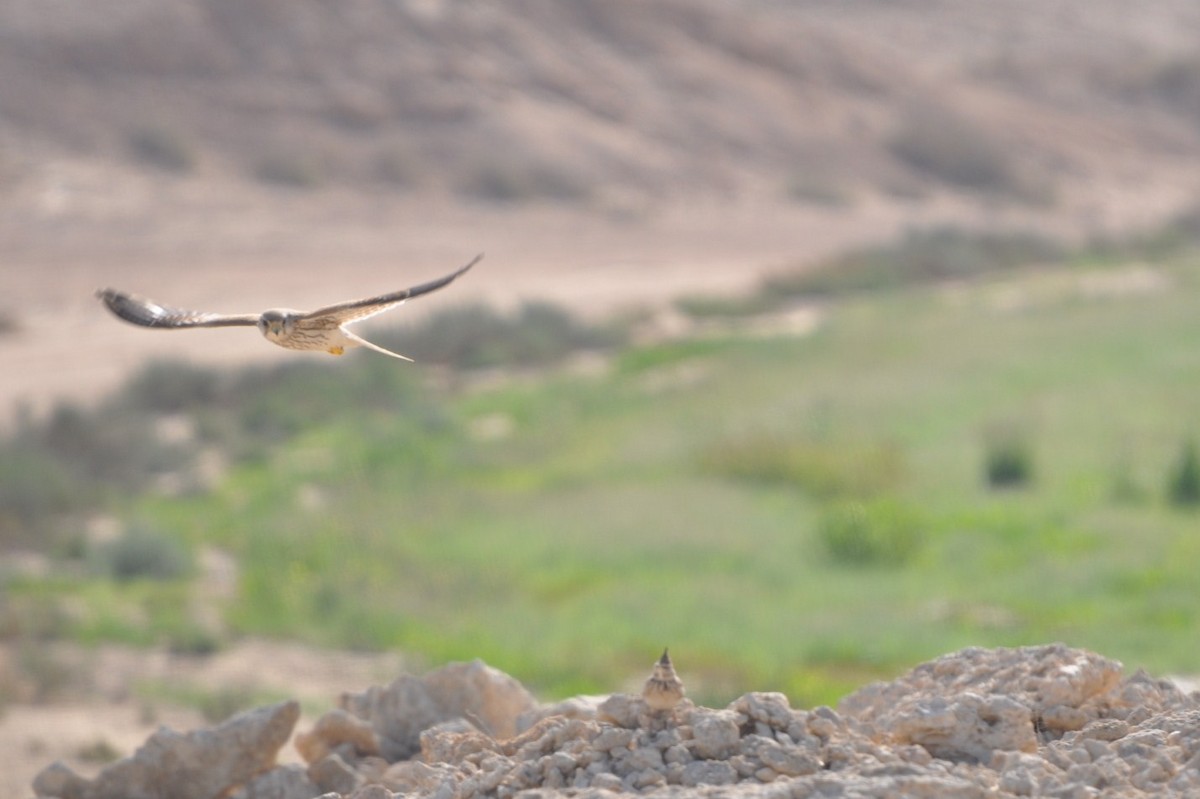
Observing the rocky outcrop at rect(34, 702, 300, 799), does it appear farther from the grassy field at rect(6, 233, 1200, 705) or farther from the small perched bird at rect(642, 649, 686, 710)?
the grassy field at rect(6, 233, 1200, 705)

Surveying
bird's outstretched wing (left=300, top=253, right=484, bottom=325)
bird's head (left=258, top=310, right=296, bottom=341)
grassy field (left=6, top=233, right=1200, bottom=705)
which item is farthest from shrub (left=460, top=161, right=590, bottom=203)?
bird's outstretched wing (left=300, top=253, right=484, bottom=325)

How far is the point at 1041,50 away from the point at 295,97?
107 ft

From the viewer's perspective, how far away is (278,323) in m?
5.65

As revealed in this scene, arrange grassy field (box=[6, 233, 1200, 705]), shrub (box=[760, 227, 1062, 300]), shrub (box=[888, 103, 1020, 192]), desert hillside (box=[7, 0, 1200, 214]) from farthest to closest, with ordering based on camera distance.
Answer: shrub (box=[888, 103, 1020, 192]), desert hillside (box=[7, 0, 1200, 214]), shrub (box=[760, 227, 1062, 300]), grassy field (box=[6, 233, 1200, 705])

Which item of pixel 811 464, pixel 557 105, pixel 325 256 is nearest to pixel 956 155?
pixel 557 105

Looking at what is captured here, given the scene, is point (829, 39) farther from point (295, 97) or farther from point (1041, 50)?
point (295, 97)

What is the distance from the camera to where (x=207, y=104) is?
144ft

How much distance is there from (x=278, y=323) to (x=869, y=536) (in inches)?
381

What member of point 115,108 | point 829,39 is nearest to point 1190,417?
point 115,108

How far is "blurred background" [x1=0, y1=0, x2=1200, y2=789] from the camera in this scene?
13.1 meters

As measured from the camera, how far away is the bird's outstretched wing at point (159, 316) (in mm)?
6141

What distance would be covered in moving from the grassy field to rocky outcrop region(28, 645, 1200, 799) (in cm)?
350

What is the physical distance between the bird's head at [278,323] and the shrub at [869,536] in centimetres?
937

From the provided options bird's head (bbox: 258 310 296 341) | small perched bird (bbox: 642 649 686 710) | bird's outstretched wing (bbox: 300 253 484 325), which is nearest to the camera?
small perched bird (bbox: 642 649 686 710)
